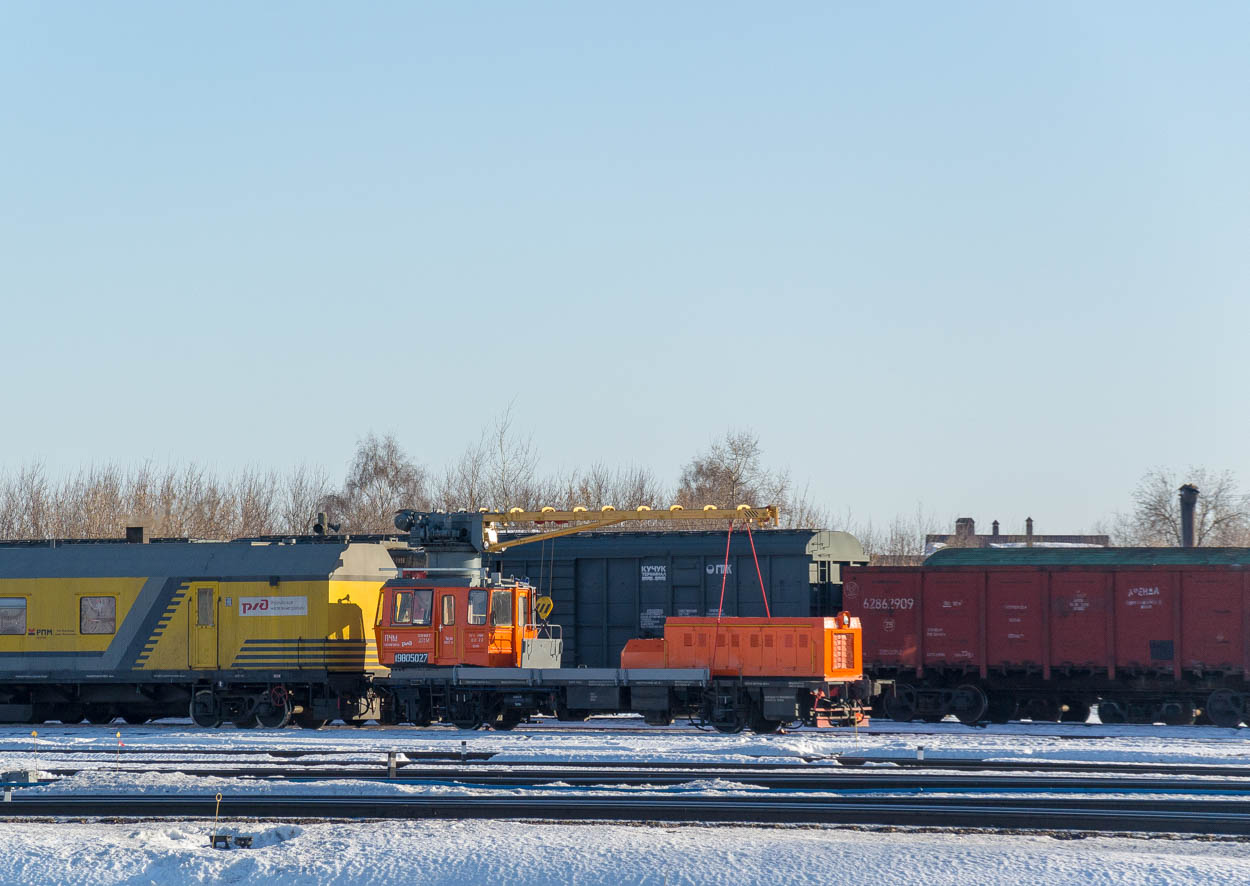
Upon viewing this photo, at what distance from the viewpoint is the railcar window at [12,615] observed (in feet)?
92.1

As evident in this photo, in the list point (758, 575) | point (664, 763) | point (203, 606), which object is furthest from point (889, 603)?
point (203, 606)

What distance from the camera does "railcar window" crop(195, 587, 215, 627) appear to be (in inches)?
1081

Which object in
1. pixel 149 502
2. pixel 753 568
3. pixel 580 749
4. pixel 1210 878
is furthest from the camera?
pixel 149 502

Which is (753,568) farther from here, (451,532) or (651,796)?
(651,796)

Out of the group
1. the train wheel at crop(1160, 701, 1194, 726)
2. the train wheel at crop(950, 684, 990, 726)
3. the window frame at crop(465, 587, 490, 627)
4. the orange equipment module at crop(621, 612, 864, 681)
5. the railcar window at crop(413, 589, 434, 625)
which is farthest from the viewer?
the train wheel at crop(950, 684, 990, 726)

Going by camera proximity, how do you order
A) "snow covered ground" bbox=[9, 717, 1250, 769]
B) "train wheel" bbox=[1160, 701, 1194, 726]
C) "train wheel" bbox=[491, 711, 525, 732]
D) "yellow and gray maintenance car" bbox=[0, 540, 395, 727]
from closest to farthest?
"snow covered ground" bbox=[9, 717, 1250, 769] < "train wheel" bbox=[491, 711, 525, 732] < "yellow and gray maintenance car" bbox=[0, 540, 395, 727] < "train wheel" bbox=[1160, 701, 1194, 726]

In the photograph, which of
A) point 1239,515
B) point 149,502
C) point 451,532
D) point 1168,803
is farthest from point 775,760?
point 1239,515

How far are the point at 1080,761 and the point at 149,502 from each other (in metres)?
57.2

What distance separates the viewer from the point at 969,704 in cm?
2947

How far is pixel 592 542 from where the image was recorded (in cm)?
3108

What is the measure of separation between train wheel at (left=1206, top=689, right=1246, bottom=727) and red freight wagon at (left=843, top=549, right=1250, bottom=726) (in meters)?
0.02

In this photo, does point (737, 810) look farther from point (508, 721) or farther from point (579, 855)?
point (508, 721)

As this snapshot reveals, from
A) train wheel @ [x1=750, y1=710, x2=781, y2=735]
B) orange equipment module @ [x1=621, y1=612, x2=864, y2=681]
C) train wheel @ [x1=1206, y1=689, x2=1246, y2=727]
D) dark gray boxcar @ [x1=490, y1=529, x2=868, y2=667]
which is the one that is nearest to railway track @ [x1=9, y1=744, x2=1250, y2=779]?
orange equipment module @ [x1=621, y1=612, x2=864, y2=681]

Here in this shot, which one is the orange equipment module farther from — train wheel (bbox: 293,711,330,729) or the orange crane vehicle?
train wheel (bbox: 293,711,330,729)
